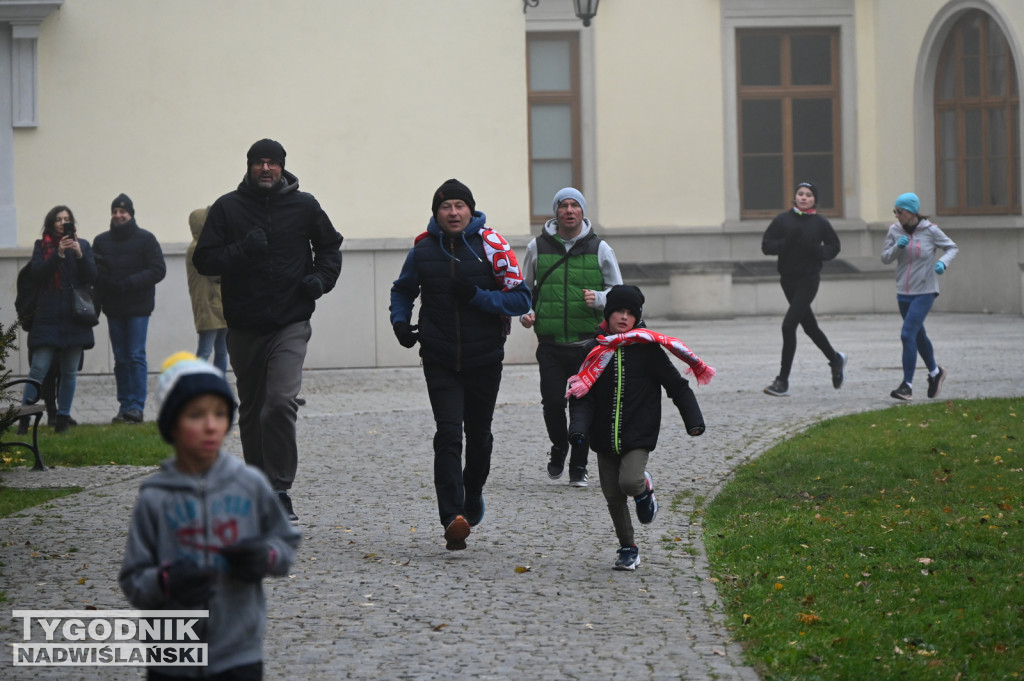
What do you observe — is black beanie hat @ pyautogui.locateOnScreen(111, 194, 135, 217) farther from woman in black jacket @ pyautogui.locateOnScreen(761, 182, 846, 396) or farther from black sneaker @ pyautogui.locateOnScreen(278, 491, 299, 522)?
black sneaker @ pyautogui.locateOnScreen(278, 491, 299, 522)

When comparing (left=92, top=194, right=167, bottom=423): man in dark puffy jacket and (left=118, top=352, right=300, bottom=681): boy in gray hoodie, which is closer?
(left=118, top=352, right=300, bottom=681): boy in gray hoodie

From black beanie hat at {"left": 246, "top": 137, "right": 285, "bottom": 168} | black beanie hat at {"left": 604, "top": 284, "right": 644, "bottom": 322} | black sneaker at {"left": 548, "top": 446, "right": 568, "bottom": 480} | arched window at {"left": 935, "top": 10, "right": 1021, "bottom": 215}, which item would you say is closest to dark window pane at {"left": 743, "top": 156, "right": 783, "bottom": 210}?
arched window at {"left": 935, "top": 10, "right": 1021, "bottom": 215}

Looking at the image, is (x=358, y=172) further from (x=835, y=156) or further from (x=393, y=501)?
(x=835, y=156)

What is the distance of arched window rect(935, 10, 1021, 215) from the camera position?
25609 mm

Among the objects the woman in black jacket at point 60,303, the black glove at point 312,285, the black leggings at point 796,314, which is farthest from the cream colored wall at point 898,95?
the black glove at point 312,285

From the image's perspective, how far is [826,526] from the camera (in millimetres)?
7719

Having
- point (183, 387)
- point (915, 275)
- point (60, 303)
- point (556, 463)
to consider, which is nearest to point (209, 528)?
point (183, 387)

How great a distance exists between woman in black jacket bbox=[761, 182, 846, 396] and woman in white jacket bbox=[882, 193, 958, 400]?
2.00 ft

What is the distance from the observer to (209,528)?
3.63 meters

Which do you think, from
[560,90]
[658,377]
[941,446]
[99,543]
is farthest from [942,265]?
[560,90]

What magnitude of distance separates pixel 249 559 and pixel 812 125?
27429 mm

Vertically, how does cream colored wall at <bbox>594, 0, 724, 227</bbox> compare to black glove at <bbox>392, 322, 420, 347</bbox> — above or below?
above

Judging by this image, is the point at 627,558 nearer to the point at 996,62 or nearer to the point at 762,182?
the point at 996,62

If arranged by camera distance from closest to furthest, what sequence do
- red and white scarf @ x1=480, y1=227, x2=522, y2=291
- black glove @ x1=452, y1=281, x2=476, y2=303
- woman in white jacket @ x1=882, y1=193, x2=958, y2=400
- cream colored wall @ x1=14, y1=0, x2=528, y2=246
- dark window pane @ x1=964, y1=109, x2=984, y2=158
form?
black glove @ x1=452, y1=281, x2=476, y2=303, red and white scarf @ x1=480, y1=227, x2=522, y2=291, woman in white jacket @ x1=882, y1=193, x2=958, y2=400, cream colored wall @ x1=14, y1=0, x2=528, y2=246, dark window pane @ x1=964, y1=109, x2=984, y2=158
